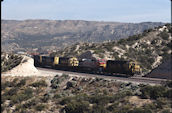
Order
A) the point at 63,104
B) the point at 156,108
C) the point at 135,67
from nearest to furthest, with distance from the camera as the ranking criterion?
the point at 156,108, the point at 63,104, the point at 135,67

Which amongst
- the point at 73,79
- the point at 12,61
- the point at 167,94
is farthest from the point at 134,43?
the point at 167,94

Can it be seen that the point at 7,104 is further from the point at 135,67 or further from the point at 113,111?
the point at 135,67

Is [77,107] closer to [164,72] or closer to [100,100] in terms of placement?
[100,100]

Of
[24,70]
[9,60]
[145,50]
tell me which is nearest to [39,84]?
[24,70]

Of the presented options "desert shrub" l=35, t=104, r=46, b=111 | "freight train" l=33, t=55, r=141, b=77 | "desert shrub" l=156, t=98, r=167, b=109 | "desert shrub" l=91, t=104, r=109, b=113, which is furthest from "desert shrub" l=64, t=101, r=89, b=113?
"freight train" l=33, t=55, r=141, b=77

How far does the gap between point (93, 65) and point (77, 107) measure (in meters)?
29.2

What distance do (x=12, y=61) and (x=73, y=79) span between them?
26036 millimetres

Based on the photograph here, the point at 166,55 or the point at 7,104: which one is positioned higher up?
the point at 166,55

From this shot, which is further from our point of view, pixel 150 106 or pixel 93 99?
pixel 93 99

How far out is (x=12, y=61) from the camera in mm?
64312

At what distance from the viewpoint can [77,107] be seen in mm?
26531

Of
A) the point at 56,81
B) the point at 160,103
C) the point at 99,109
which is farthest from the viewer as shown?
the point at 56,81

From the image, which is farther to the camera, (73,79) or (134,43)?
(134,43)

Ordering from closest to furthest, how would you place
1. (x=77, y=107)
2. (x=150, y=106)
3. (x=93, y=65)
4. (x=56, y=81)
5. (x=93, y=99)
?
(x=150, y=106) < (x=77, y=107) < (x=93, y=99) < (x=56, y=81) < (x=93, y=65)
